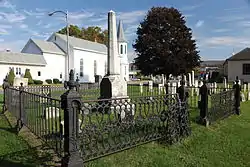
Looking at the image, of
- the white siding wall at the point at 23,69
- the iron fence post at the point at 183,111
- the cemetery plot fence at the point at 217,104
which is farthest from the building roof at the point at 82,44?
the iron fence post at the point at 183,111

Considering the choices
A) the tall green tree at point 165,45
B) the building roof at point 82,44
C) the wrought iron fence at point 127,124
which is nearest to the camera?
the wrought iron fence at point 127,124

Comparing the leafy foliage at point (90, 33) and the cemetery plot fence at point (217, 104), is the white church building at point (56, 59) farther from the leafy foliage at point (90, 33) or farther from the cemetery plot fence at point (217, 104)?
the cemetery plot fence at point (217, 104)

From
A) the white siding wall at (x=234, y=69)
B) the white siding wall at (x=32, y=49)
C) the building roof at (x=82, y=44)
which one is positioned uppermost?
the building roof at (x=82, y=44)

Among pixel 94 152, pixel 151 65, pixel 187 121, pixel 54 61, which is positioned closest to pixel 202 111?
pixel 187 121

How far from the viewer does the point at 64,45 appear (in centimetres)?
4969

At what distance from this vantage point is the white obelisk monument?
33.5 ft

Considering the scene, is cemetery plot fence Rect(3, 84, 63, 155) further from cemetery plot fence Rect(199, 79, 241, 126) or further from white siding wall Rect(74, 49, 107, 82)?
white siding wall Rect(74, 49, 107, 82)

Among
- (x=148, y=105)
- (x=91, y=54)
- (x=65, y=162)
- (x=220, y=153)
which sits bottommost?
(x=220, y=153)

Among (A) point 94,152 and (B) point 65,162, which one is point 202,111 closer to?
(A) point 94,152

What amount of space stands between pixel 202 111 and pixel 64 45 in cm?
4484

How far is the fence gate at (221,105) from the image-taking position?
8.12 meters

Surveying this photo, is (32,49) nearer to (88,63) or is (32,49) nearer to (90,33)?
(88,63)

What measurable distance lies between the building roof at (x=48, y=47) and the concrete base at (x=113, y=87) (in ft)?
124

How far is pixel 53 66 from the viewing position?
4659cm
